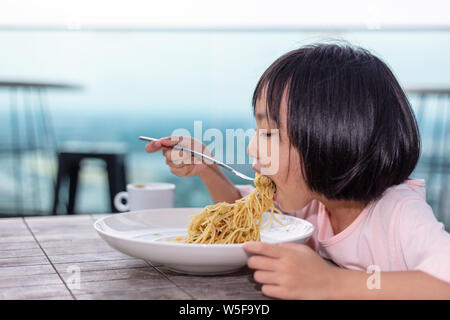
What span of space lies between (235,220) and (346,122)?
0.88 feet

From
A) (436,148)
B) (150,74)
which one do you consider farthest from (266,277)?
(150,74)

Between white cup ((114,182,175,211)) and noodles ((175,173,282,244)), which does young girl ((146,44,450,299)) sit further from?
white cup ((114,182,175,211))

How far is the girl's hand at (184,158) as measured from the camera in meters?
1.17

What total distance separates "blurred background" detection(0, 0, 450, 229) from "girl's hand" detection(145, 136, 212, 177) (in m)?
1.25

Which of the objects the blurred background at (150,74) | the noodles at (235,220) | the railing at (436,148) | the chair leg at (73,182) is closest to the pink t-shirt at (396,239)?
the noodles at (235,220)

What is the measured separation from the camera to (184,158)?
4.02ft

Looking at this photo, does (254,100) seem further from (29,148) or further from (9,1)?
(29,148)

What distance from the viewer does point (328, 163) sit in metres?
0.85

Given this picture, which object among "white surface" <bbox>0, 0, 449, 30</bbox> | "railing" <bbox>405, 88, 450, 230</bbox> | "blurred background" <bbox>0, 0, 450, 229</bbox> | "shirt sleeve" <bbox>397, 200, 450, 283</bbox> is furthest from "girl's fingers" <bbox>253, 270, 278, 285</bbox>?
"railing" <bbox>405, 88, 450, 230</bbox>

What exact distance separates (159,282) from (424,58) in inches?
113

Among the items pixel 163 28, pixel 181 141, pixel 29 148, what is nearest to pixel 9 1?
pixel 163 28

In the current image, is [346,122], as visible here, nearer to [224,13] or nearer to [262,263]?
[262,263]

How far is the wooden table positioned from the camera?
699mm

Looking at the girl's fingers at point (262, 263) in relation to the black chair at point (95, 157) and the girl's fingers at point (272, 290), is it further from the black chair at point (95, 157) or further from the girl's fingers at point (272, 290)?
the black chair at point (95, 157)
